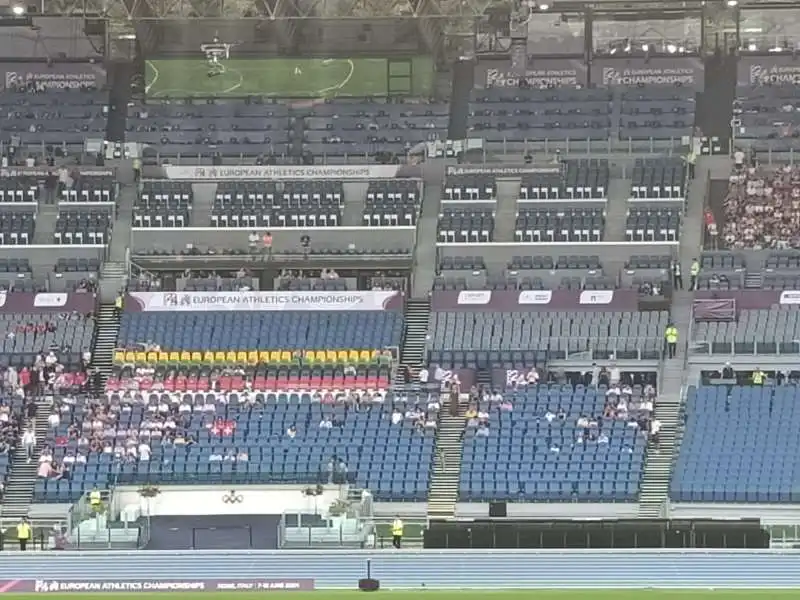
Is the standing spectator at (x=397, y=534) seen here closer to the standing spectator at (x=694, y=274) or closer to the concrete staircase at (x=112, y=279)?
the standing spectator at (x=694, y=274)

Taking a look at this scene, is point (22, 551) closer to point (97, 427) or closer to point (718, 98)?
point (97, 427)

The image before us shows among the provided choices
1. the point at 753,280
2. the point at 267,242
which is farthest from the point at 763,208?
the point at 267,242

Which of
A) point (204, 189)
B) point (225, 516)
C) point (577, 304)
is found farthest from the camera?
point (204, 189)

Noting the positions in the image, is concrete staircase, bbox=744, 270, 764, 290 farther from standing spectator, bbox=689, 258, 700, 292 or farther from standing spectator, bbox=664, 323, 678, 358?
standing spectator, bbox=664, 323, 678, 358

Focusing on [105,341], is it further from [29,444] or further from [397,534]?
[397,534]

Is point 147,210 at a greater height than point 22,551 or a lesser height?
greater

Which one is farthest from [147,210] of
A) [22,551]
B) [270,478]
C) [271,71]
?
[22,551]

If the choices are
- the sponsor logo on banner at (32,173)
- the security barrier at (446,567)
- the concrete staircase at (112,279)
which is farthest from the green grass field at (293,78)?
the security barrier at (446,567)
